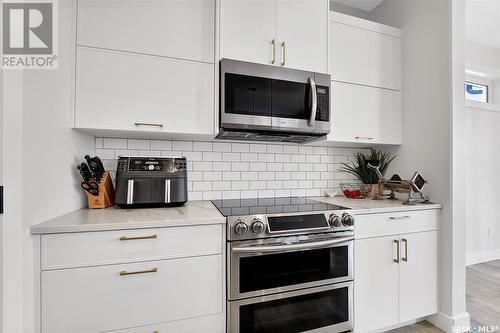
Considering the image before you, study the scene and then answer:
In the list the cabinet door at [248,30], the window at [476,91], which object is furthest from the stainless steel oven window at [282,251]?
the window at [476,91]

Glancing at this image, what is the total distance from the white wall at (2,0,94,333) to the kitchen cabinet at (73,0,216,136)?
111 millimetres

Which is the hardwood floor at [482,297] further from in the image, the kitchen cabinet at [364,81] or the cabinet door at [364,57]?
the cabinet door at [364,57]

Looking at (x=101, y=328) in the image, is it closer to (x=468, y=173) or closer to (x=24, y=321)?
(x=24, y=321)

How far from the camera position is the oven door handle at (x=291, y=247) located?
1413mm

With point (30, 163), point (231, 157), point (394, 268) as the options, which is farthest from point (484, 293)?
point (30, 163)

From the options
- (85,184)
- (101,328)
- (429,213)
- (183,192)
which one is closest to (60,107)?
(85,184)

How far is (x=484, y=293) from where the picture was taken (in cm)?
245

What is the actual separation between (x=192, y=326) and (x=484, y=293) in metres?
2.84

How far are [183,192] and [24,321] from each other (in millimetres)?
958

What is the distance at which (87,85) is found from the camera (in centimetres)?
150

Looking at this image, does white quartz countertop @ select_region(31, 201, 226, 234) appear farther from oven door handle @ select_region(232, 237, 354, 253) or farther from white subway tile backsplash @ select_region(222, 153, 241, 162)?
white subway tile backsplash @ select_region(222, 153, 241, 162)

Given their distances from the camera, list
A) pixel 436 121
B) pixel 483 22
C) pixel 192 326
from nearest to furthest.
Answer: pixel 192 326, pixel 436 121, pixel 483 22

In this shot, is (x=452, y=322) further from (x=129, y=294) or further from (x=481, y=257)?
(x=129, y=294)

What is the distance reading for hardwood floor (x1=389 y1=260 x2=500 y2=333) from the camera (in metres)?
1.96
